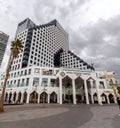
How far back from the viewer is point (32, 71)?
139ft

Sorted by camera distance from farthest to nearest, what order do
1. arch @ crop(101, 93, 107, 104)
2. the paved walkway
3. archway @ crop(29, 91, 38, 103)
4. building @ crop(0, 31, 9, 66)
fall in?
building @ crop(0, 31, 9, 66) < arch @ crop(101, 93, 107, 104) < archway @ crop(29, 91, 38, 103) < the paved walkway

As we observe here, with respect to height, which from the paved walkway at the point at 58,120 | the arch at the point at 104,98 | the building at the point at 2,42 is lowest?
the paved walkway at the point at 58,120

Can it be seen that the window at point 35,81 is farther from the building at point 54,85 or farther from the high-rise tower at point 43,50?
the high-rise tower at point 43,50

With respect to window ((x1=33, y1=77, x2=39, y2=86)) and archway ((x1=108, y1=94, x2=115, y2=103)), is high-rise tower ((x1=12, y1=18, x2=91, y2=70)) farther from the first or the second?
archway ((x1=108, y1=94, x2=115, y2=103))

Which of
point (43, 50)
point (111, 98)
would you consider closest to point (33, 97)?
point (111, 98)

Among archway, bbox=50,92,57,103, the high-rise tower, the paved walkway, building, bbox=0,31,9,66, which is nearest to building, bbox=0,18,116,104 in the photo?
archway, bbox=50,92,57,103

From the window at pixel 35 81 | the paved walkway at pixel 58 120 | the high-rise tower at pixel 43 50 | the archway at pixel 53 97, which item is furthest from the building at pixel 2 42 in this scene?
the paved walkway at pixel 58 120

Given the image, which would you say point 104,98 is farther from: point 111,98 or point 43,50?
point 43,50

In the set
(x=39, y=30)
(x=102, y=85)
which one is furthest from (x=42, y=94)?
(x=39, y=30)

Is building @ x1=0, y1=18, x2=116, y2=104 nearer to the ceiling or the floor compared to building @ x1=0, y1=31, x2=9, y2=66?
nearer to the floor

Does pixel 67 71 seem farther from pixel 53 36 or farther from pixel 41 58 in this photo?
pixel 53 36

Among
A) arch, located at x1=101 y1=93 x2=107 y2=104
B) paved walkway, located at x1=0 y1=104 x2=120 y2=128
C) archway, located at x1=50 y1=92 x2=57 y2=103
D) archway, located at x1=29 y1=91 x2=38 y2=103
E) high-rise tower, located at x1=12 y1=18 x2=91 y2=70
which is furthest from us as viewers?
high-rise tower, located at x1=12 y1=18 x2=91 y2=70

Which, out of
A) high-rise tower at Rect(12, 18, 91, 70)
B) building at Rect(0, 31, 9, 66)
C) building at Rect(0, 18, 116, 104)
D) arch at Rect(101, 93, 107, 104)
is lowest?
arch at Rect(101, 93, 107, 104)

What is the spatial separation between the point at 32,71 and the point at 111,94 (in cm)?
3168
